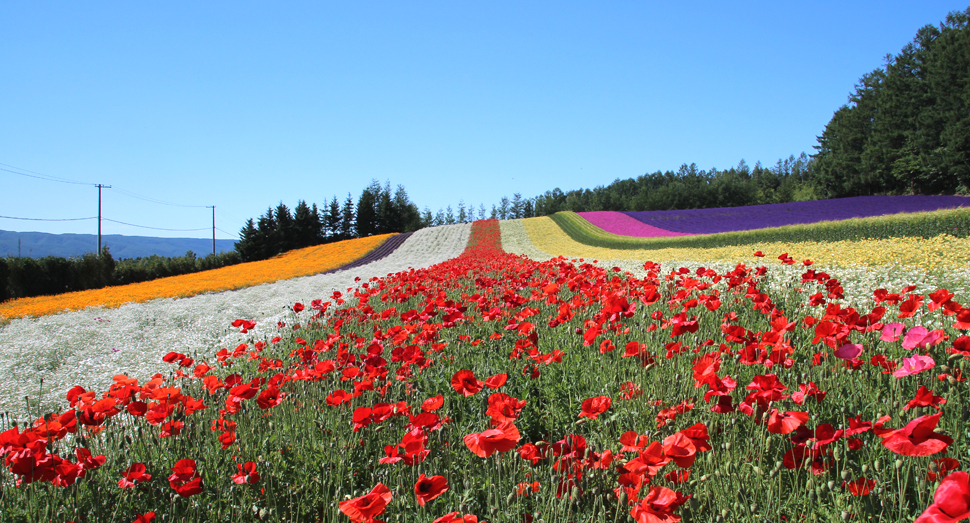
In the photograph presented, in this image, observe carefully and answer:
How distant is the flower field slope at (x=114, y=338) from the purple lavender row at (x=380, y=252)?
11548mm

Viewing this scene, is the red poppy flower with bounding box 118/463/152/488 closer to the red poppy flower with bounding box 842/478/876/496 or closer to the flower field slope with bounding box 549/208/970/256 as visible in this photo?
the red poppy flower with bounding box 842/478/876/496

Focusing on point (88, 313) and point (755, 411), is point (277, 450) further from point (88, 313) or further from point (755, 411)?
point (88, 313)

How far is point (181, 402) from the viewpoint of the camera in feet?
8.78

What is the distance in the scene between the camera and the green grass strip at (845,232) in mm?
14484

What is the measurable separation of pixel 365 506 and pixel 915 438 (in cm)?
158

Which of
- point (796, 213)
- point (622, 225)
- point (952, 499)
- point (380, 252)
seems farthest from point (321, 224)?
point (952, 499)

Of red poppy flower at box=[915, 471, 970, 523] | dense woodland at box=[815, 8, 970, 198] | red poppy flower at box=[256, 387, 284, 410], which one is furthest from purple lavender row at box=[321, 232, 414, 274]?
dense woodland at box=[815, 8, 970, 198]

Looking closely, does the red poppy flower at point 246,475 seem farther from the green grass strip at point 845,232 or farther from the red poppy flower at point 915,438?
the green grass strip at point 845,232

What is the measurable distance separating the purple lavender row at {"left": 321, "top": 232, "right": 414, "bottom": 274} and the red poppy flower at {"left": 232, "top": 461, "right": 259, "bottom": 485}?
23677 mm

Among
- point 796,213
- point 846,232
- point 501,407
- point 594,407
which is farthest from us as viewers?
point 796,213

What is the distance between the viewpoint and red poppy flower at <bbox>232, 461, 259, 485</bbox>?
2080 mm

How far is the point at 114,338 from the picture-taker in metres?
9.28

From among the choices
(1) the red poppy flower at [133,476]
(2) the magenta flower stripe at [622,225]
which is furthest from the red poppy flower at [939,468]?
(2) the magenta flower stripe at [622,225]

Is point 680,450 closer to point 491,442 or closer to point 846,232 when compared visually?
point 491,442
